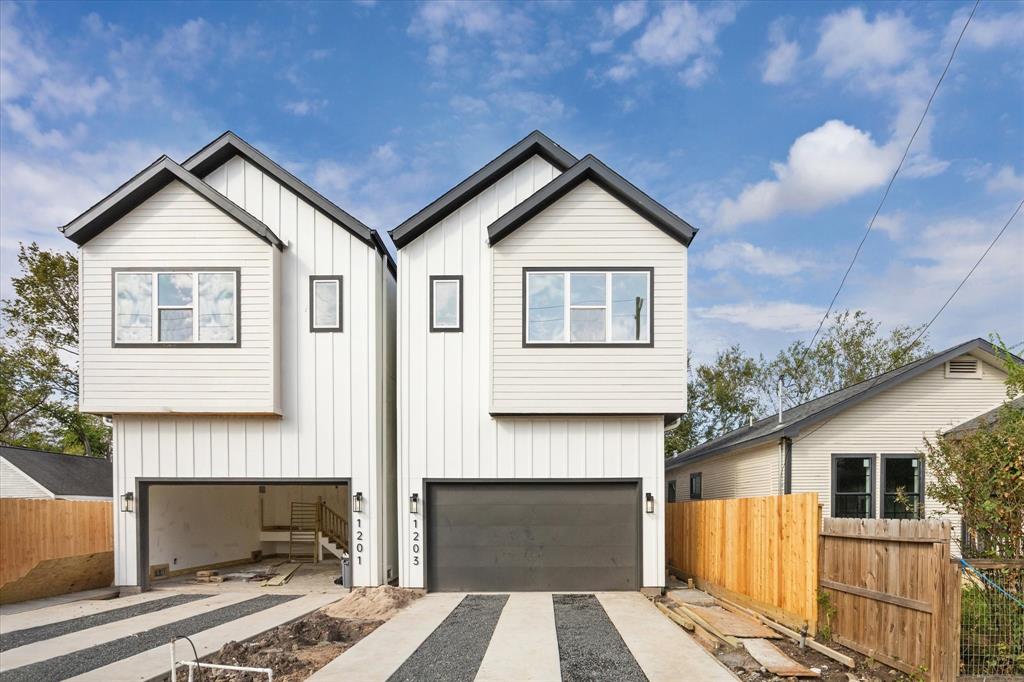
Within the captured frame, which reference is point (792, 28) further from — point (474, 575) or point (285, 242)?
point (474, 575)

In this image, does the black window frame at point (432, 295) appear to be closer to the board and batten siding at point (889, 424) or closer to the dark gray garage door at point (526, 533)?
the dark gray garage door at point (526, 533)

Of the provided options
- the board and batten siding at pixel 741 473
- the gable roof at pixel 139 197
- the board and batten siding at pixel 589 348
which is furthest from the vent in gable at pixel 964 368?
the gable roof at pixel 139 197

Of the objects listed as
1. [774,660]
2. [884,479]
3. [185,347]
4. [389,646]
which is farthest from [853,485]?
[185,347]

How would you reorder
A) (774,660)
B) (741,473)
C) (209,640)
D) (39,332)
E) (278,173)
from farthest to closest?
1. (39,332)
2. (741,473)
3. (278,173)
4. (209,640)
5. (774,660)

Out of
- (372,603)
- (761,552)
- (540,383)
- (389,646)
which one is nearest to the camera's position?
(389,646)

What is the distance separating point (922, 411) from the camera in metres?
12.7

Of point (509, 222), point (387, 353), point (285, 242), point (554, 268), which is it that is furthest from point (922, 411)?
point (285, 242)

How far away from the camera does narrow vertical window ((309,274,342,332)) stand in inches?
450

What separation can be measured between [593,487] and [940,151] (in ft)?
40.4

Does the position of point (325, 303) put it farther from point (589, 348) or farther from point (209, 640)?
point (209, 640)

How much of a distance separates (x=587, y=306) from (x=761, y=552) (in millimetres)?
4674

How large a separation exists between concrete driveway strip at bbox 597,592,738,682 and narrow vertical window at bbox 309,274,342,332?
263 inches

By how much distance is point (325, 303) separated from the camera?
11500 mm

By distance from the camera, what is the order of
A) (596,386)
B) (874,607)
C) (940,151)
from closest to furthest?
1. (874,607)
2. (596,386)
3. (940,151)
